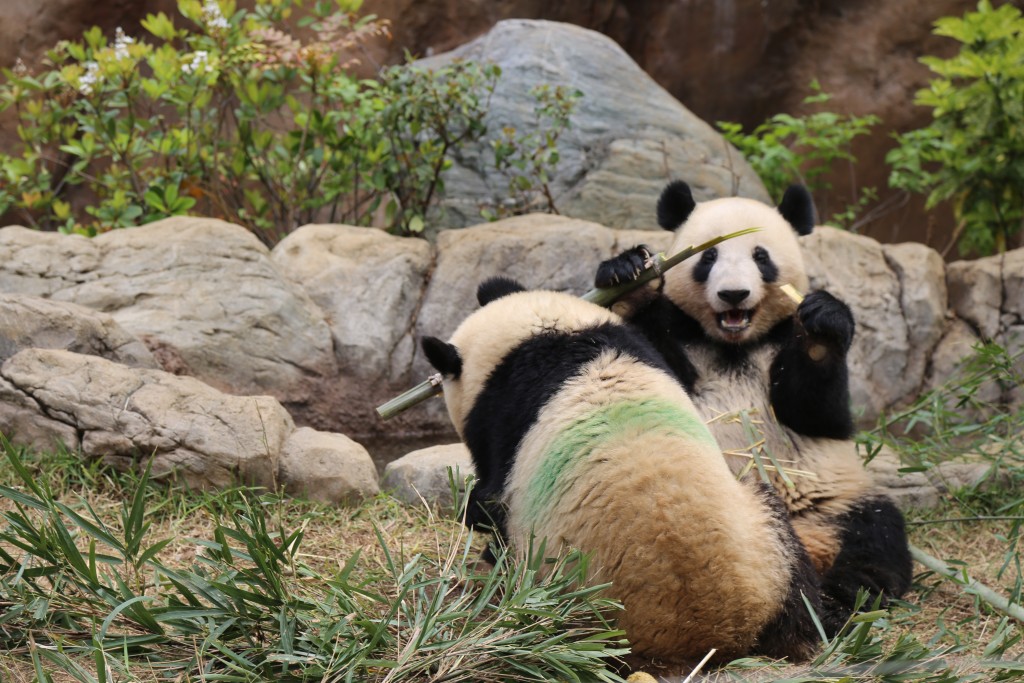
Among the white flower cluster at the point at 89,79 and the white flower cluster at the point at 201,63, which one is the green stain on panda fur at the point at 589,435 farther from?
the white flower cluster at the point at 89,79

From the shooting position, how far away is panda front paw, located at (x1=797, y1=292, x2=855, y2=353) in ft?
10.8

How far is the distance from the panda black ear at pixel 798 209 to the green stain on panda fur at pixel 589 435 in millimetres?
1354

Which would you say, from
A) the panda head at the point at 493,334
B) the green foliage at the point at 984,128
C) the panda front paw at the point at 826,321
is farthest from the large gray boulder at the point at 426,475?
the green foliage at the point at 984,128

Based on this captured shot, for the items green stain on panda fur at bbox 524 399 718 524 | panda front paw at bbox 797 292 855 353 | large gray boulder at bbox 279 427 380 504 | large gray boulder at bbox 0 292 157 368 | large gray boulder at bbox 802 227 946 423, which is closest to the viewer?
green stain on panda fur at bbox 524 399 718 524

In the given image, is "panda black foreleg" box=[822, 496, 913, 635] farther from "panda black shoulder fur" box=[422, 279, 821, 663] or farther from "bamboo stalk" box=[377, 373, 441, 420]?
"bamboo stalk" box=[377, 373, 441, 420]

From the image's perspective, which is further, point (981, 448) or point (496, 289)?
point (981, 448)

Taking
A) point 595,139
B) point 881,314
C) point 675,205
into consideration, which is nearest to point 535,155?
point 595,139

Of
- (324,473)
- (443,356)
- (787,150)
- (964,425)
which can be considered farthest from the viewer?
(787,150)

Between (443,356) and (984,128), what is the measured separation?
5090 mm

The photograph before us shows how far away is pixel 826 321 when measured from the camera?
3285 millimetres

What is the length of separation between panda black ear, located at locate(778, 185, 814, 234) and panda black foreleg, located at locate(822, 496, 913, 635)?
1.04 meters

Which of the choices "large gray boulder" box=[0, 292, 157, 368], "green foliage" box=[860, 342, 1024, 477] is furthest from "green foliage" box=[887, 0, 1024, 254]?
"large gray boulder" box=[0, 292, 157, 368]

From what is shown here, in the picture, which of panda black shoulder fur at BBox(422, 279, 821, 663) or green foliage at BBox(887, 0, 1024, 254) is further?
green foliage at BBox(887, 0, 1024, 254)

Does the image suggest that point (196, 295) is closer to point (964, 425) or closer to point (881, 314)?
point (964, 425)
